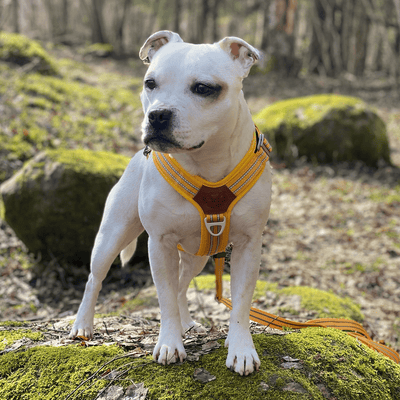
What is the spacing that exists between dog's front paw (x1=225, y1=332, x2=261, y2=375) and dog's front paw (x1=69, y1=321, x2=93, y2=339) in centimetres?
121

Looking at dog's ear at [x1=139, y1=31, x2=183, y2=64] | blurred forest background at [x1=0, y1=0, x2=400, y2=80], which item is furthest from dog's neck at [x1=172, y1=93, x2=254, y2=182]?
blurred forest background at [x1=0, y1=0, x2=400, y2=80]

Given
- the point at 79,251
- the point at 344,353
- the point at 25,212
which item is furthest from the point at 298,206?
the point at 344,353

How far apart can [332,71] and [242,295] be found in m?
19.7

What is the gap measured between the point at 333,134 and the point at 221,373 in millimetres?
8473

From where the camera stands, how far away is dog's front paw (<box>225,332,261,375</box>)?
7.66 ft

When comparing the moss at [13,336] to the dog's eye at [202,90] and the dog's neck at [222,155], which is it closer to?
the dog's neck at [222,155]

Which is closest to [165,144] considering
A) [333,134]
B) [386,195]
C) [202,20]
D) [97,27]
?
[386,195]

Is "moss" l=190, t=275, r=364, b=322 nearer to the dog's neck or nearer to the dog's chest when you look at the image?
the dog's chest

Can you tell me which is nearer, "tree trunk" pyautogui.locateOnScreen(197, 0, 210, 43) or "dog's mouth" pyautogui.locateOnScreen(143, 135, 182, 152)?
"dog's mouth" pyautogui.locateOnScreen(143, 135, 182, 152)

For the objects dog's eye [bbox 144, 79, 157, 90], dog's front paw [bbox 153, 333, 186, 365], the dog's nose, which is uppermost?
dog's eye [bbox 144, 79, 157, 90]

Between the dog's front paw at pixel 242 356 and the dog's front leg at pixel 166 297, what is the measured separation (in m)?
0.30

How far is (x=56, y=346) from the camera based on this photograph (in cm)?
278

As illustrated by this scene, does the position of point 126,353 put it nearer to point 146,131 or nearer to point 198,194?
point 198,194

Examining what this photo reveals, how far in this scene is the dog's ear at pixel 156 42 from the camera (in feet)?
8.23
